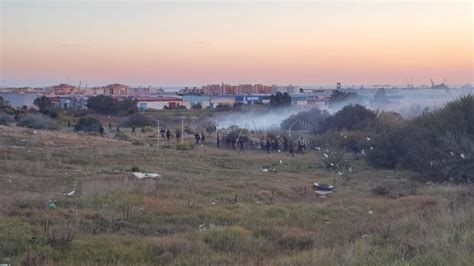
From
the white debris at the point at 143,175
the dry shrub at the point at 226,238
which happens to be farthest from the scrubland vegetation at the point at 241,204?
the white debris at the point at 143,175

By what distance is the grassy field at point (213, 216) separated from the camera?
26.6 ft

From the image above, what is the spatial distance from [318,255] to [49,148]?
19866 millimetres

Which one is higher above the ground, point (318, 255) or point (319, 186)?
point (318, 255)

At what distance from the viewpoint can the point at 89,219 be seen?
11609 millimetres

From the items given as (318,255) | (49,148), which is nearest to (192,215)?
(318,255)

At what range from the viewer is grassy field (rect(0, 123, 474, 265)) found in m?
8.12

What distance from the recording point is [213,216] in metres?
12.6

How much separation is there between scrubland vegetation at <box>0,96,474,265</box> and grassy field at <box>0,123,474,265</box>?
0.03 metres

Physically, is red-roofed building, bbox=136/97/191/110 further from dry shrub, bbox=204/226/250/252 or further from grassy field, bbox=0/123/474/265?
dry shrub, bbox=204/226/250/252

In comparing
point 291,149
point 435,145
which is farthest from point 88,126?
point 435,145

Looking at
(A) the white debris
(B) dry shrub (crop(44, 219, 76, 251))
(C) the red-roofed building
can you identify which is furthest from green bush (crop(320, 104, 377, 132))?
(C) the red-roofed building

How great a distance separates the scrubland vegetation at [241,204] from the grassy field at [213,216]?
0.03 metres

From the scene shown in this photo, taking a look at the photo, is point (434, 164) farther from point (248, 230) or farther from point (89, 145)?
point (89, 145)

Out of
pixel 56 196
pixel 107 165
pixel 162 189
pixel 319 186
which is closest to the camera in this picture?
pixel 56 196
